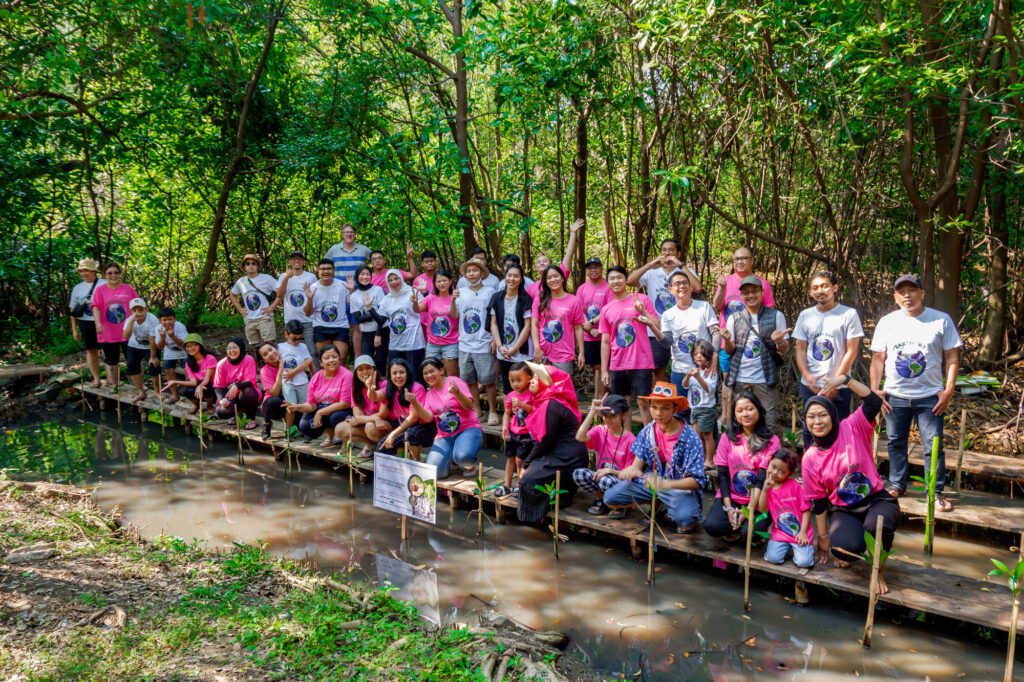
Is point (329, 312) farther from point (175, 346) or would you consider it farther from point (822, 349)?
point (822, 349)

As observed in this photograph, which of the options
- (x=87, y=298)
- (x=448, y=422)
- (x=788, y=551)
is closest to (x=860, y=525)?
(x=788, y=551)

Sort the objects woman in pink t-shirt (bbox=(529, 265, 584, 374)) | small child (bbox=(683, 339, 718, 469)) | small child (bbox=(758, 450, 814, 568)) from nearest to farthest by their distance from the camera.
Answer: small child (bbox=(758, 450, 814, 568))
small child (bbox=(683, 339, 718, 469))
woman in pink t-shirt (bbox=(529, 265, 584, 374))

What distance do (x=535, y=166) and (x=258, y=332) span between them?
4922mm

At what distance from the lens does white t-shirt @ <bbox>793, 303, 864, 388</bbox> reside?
5.54 meters

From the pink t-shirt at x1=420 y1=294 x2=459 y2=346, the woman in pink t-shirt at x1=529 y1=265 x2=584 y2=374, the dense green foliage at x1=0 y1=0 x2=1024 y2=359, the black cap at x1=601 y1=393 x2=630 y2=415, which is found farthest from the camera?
the pink t-shirt at x1=420 y1=294 x2=459 y2=346

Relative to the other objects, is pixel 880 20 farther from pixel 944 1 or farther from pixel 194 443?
pixel 194 443

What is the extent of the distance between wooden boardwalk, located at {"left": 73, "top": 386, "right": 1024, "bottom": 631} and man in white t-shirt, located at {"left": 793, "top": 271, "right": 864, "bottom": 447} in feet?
3.87

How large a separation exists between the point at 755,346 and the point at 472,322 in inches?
115

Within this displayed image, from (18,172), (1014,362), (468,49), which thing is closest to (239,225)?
(18,172)

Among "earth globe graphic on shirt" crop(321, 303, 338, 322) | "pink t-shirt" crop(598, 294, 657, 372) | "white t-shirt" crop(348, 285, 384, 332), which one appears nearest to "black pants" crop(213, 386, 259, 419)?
"earth globe graphic on shirt" crop(321, 303, 338, 322)

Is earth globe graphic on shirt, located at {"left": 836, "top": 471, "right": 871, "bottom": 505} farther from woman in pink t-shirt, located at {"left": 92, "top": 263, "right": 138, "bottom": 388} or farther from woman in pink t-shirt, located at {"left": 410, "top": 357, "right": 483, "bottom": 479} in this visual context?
woman in pink t-shirt, located at {"left": 92, "top": 263, "right": 138, "bottom": 388}

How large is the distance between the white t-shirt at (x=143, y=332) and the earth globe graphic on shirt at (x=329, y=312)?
278 centimetres

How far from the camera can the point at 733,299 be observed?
20.9 ft

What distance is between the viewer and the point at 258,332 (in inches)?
374
